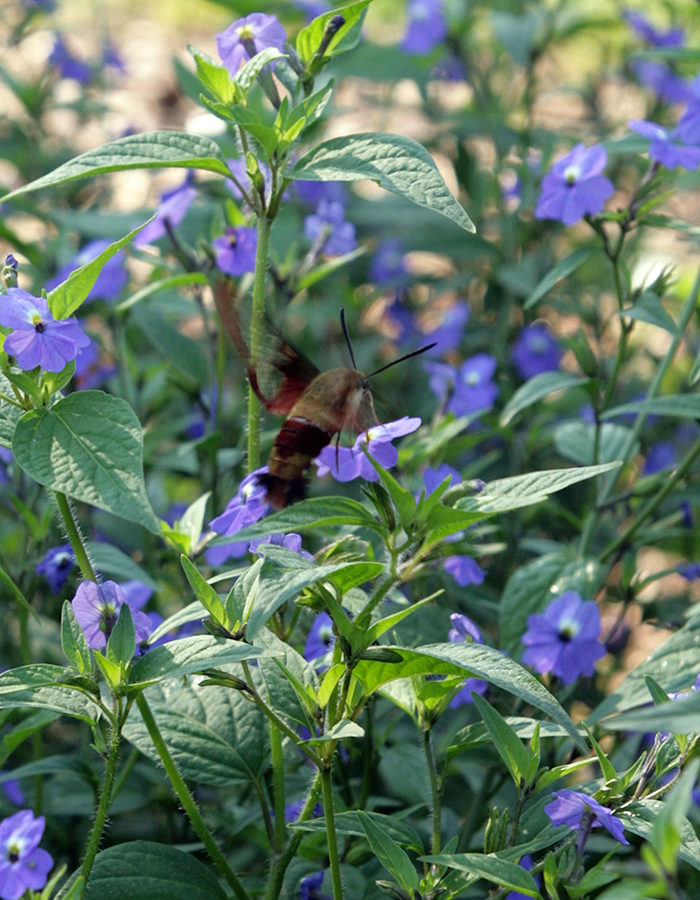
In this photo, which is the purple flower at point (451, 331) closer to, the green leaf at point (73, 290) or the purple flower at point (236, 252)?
the purple flower at point (236, 252)

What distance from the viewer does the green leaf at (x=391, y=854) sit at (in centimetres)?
124

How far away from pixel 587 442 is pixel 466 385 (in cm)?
35

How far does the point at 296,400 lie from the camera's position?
148 cm

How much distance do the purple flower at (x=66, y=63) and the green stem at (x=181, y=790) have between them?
2.84 metres

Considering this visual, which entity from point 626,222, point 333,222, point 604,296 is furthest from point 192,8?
point 626,222

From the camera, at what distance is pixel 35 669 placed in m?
1.26

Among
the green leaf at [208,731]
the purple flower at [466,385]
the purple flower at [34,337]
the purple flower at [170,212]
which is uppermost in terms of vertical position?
the purple flower at [34,337]

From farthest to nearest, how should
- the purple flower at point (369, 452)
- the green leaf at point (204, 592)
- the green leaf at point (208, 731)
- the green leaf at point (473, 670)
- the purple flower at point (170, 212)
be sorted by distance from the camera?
1. the purple flower at point (170, 212)
2. the green leaf at point (208, 731)
3. the purple flower at point (369, 452)
4. the green leaf at point (204, 592)
5. the green leaf at point (473, 670)

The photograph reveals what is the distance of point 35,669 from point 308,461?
1.42 feet

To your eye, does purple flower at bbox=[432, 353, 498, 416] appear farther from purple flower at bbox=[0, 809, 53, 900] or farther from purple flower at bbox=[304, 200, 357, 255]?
purple flower at bbox=[0, 809, 53, 900]

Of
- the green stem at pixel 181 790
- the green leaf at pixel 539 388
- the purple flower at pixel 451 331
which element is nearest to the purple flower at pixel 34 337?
the green stem at pixel 181 790

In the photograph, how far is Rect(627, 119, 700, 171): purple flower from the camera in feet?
6.09

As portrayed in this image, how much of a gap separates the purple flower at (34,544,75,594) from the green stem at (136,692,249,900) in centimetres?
45

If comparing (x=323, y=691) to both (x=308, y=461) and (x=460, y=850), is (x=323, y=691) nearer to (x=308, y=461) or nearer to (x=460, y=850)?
(x=308, y=461)
